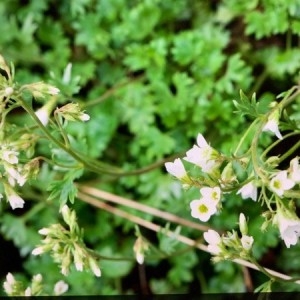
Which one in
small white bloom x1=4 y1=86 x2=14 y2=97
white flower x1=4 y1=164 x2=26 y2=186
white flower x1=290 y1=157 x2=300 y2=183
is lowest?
white flower x1=290 y1=157 x2=300 y2=183

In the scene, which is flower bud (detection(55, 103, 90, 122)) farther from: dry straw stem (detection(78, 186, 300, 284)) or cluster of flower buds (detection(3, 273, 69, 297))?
dry straw stem (detection(78, 186, 300, 284))

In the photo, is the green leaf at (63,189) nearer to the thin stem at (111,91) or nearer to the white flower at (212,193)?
the white flower at (212,193)

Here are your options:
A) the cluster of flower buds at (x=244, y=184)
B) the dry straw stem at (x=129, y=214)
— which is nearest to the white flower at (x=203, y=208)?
the cluster of flower buds at (x=244, y=184)

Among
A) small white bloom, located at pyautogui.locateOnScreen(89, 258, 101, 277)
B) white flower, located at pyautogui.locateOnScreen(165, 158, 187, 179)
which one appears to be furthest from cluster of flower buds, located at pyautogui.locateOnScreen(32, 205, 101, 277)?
white flower, located at pyautogui.locateOnScreen(165, 158, 187, 179)

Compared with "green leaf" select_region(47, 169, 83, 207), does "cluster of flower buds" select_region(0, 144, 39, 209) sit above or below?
above

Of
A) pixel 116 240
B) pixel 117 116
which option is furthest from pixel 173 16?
pixel 116 240


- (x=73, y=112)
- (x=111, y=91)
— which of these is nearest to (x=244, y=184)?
(x=73, y=112)

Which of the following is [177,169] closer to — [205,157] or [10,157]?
[205,157]

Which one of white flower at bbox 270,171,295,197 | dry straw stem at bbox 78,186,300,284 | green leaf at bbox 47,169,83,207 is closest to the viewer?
white flower at bbox 270,171,295,197
